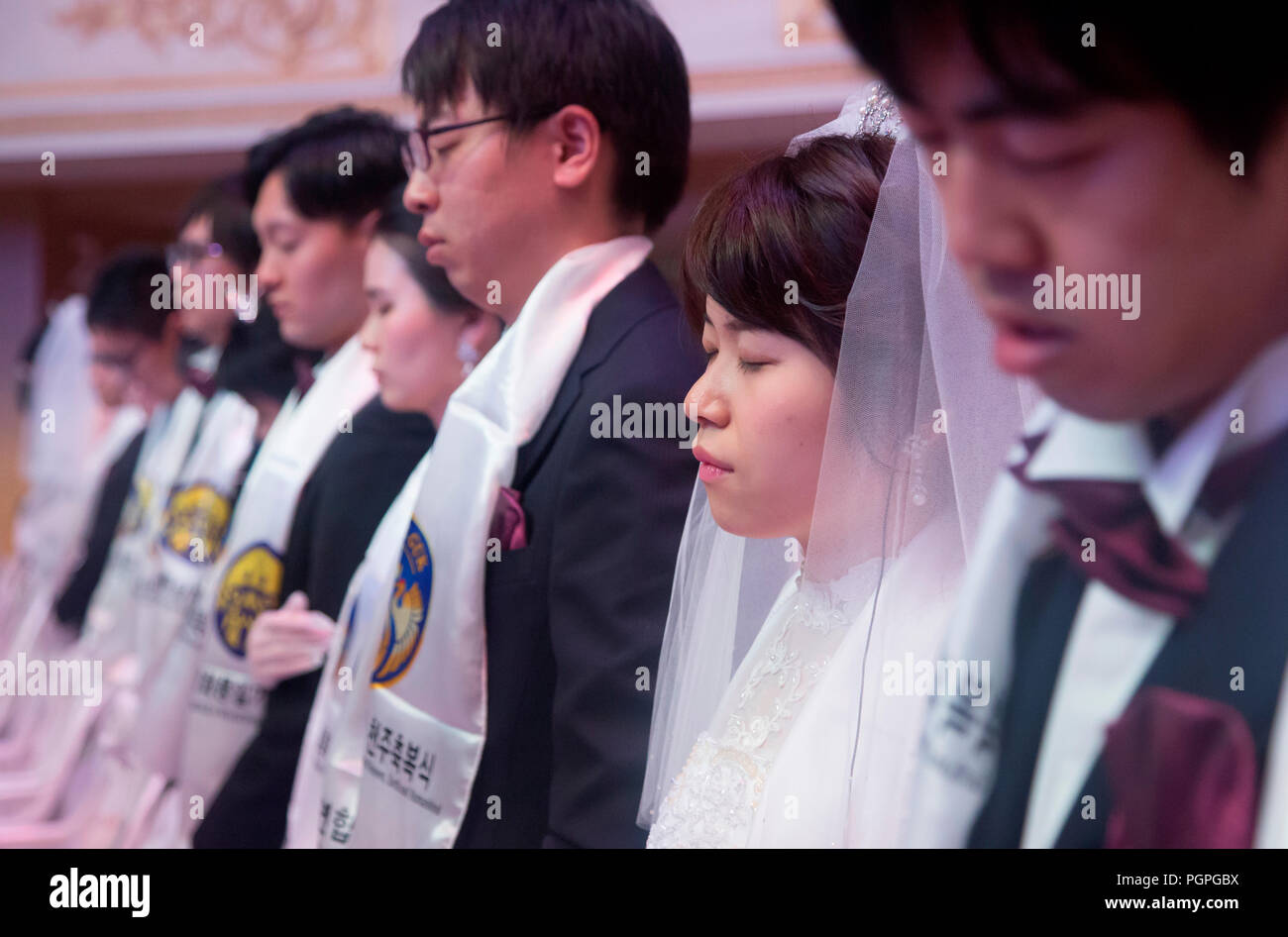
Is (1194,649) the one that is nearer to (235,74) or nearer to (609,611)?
(609,611)

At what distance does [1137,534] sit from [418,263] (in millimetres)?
1146

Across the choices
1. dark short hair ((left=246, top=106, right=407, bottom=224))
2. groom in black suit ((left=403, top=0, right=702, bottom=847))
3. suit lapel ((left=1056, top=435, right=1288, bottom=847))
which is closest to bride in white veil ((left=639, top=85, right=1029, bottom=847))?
groom in black suit ((left=403, top=0, right=702, bottom=847))

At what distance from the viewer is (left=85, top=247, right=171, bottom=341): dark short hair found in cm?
346

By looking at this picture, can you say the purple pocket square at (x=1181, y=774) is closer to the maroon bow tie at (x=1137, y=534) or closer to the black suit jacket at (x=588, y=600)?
the maroon bow tie at (x=1137, y=534)

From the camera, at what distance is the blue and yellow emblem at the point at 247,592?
6.05ft

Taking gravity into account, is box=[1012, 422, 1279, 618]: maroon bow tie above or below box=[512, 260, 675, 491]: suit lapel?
below

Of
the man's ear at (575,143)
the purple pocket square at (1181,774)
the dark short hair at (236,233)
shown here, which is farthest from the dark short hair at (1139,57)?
the dark short hair at (236,233)

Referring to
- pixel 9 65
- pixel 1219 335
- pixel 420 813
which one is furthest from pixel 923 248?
pixel 9 65

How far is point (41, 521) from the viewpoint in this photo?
4070 mm

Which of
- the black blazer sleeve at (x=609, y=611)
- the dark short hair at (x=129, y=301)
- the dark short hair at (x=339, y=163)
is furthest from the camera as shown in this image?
the dark short hair at (x=129, y=301)

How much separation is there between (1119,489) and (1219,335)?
8 centimetres

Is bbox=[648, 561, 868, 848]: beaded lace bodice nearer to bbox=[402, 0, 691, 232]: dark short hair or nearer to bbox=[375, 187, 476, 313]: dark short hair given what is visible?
bbox=[402, 0, 691, 232]: dark short hair

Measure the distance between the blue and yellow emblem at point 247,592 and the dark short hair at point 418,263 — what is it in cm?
52

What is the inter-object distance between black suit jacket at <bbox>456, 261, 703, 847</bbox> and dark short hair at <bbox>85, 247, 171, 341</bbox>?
8.30 ft
